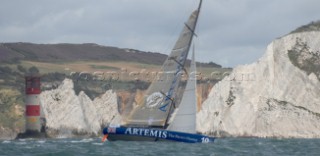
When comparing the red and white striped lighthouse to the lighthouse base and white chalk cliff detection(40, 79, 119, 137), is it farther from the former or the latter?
white chalk cliff detection(40, 79, 119, 137)

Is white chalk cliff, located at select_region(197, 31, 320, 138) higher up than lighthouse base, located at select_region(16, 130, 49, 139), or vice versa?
white chalk cliff, located at select_region(197, 31, 320, 138)

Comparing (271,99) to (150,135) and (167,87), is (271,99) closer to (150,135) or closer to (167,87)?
(167,87)

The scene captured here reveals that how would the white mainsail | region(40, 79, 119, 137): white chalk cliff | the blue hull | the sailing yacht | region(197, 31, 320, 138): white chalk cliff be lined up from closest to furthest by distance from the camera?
the white mainsail
the blue hull
the sailing yacht
region(197, 31, 320, 138): white chalk cliff
region(40, 79, 119, 137): white chalk cliff

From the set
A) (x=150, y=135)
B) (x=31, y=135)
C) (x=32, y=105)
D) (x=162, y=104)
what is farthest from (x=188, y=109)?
(x=31, y=135)

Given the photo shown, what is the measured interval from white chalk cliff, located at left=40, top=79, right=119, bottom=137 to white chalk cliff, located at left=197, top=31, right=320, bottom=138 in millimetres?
15398

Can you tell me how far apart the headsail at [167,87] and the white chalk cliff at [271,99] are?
3954 centimetres

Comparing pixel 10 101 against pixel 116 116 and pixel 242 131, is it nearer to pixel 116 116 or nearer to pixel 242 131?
pixel 116 116

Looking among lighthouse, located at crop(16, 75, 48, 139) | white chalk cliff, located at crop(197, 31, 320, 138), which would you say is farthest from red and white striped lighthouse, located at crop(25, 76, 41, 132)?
white chalk cliff, located at crop(197, 31, 320, 138)

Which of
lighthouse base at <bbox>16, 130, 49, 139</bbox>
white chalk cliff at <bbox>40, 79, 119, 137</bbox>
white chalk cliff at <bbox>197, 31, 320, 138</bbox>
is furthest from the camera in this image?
white chalk cliff at <bbox>40, 79, 119, 137</bbox>

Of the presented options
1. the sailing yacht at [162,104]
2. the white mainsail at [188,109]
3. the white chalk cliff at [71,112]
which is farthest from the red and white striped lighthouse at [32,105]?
the white mainsail at [188,109]

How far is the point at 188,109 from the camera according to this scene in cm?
7419

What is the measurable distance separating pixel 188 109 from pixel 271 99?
48.0m

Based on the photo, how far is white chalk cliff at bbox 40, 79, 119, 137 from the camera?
123 m

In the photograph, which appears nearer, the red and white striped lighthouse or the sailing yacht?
the sailing yacht
